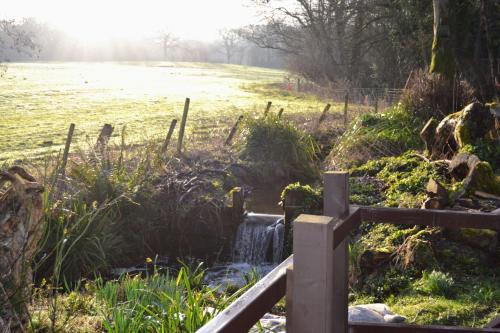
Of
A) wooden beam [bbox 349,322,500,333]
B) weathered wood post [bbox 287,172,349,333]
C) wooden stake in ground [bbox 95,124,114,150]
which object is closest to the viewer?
weathered wood post [bbox 287,172,349,333]

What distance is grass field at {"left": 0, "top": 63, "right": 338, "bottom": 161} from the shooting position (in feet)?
68.5

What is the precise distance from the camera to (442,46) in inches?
658

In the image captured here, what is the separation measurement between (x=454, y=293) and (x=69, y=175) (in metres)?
7.36

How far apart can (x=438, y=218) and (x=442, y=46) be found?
14.0 meters

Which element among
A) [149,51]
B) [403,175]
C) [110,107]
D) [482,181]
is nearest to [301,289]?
[482,181]

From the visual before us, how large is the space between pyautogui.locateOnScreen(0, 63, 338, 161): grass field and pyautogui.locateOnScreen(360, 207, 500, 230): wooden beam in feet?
39.0

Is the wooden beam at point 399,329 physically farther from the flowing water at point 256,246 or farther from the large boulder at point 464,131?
the large boulder at point 464,131

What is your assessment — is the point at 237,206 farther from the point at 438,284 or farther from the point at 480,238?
the point at 438,284

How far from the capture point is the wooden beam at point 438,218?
11.6 feet

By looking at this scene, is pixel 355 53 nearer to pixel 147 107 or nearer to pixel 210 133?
pixel 147 107

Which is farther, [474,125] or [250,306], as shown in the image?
[474,125]

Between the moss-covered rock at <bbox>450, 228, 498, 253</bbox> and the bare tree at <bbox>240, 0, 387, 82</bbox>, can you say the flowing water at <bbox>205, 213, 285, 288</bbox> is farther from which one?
the bare tree at <bbox>240, 0, 387, 82</bbox>

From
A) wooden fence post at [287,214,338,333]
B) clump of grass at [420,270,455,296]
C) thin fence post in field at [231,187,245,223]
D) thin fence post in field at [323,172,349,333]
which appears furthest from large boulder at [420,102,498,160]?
wooden fence post at [287,214,338,333]

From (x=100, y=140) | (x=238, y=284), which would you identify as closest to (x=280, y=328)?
(x=238, y=284)
